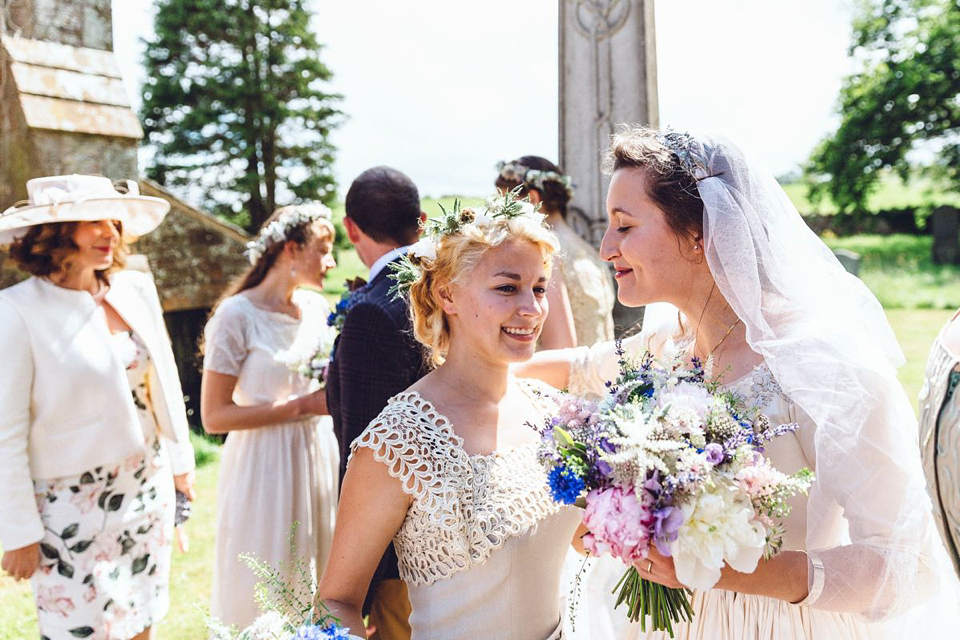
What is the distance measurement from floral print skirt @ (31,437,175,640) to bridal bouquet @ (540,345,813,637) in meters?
2.81

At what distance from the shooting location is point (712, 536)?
5.34 ft

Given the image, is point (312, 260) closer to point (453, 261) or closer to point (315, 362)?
point (315, 362)

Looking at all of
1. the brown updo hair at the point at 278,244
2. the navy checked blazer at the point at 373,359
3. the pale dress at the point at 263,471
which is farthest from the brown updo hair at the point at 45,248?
the navy checked blazer at the point at 373,359

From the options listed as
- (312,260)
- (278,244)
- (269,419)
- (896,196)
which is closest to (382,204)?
(312,260)

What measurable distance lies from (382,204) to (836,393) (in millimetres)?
2273

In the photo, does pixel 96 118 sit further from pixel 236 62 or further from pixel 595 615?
pixel 236 62

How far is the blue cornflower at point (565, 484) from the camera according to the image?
1710 millimetres

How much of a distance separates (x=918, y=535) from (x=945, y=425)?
0.76 m

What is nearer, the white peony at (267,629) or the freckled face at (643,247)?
the white peony at (267,629)

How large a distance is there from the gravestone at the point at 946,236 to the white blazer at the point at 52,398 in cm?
2707

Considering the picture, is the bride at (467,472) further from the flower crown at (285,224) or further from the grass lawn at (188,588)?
the flower crown at (285,224)

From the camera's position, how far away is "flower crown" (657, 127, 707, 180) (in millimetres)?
2262

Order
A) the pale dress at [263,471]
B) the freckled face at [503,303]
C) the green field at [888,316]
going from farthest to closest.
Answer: the green field at [888,316] → the pale dress at [263,471] → the freckled face at [503,303]

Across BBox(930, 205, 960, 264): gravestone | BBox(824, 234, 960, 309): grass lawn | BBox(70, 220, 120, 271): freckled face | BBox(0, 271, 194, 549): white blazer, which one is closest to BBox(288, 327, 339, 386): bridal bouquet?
BBox(0, 271, 194, 549): white blazer
